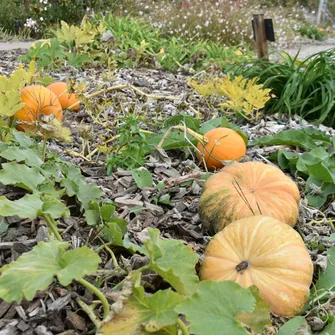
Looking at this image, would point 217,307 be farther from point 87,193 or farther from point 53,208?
point 87,193

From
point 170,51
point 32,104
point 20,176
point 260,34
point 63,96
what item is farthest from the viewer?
point 170,51

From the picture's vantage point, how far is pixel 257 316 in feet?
4.01

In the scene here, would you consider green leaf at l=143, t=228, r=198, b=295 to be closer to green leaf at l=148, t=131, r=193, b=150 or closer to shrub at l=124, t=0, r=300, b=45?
green leaf at l=148, t=131, r=193, b=150

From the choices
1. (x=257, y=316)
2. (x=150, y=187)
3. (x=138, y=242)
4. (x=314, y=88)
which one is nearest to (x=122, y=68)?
(x=314, y=88)

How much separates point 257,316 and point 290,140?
5.39ft

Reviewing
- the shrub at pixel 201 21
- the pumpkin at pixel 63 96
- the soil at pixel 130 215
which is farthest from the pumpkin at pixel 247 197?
the shrub at pixel 201 21

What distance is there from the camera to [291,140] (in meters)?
2.72

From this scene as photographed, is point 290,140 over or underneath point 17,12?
underneath

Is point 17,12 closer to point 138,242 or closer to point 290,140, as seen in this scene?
point 290,140

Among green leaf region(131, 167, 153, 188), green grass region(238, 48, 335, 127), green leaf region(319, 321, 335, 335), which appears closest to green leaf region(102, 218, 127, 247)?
green leaf region(131, 167, 153, 188)

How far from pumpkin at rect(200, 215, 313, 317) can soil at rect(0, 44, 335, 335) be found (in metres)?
0.08

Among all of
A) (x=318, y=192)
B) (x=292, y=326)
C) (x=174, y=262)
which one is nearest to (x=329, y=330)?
(x=292, y=326)

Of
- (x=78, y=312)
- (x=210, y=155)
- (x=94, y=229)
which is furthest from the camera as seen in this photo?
(x=210, y=155)

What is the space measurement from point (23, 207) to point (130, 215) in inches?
24.3
